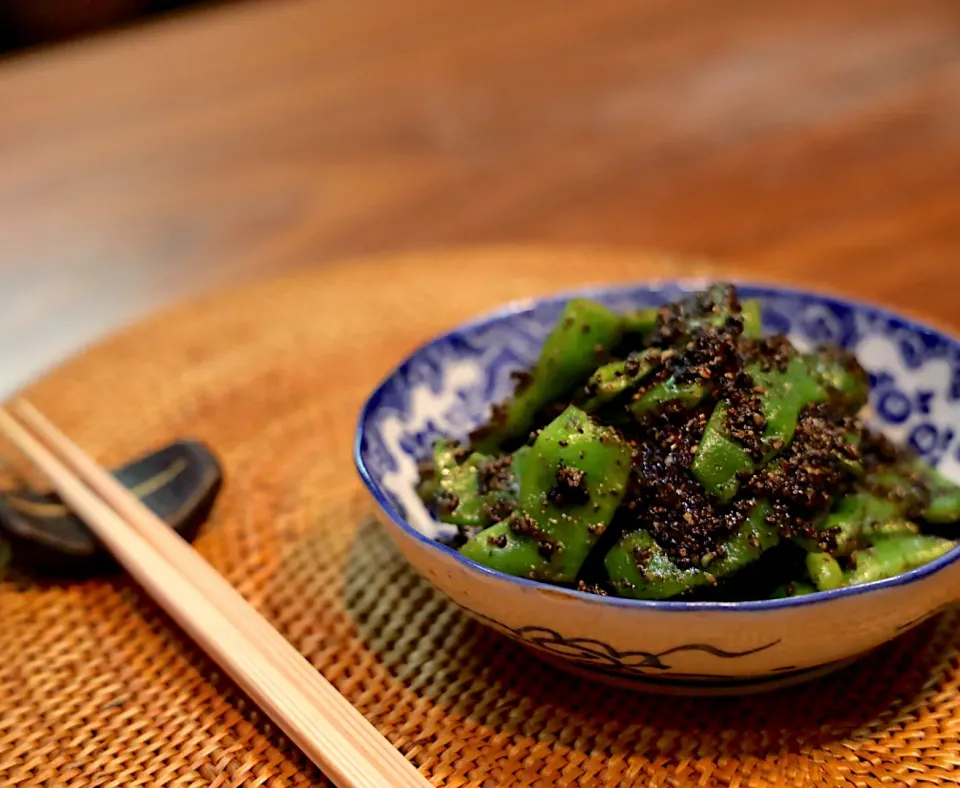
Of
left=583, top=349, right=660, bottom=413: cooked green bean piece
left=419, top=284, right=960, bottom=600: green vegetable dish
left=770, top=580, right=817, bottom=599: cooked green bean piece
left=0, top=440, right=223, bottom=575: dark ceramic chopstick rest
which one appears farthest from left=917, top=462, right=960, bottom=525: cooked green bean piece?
left=0, top=440, right=223, bottom=575: dark ceramic chopstick rest

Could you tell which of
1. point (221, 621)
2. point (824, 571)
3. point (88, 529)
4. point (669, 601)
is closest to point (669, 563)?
point (669, 601)

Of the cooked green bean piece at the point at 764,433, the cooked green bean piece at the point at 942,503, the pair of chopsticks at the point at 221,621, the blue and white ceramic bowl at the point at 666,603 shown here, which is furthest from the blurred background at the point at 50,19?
the cooked green bean piece at the point at 942,503

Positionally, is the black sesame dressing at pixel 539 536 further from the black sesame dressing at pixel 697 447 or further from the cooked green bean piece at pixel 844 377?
the cooked green bean piece at pixel 844 377

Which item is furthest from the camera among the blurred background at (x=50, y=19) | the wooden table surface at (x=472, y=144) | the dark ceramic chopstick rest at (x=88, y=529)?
the blurred background at (x=50, y=19)

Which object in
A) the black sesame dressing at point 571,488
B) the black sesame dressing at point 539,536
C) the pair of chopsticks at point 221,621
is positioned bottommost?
the pair of chopsticks at point 221,621

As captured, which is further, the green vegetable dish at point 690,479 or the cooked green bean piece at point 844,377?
the cooked green bean piece at point 844,377

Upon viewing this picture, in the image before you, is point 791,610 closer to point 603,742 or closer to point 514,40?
point 603,742

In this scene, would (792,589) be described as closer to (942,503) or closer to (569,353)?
(942,503)
